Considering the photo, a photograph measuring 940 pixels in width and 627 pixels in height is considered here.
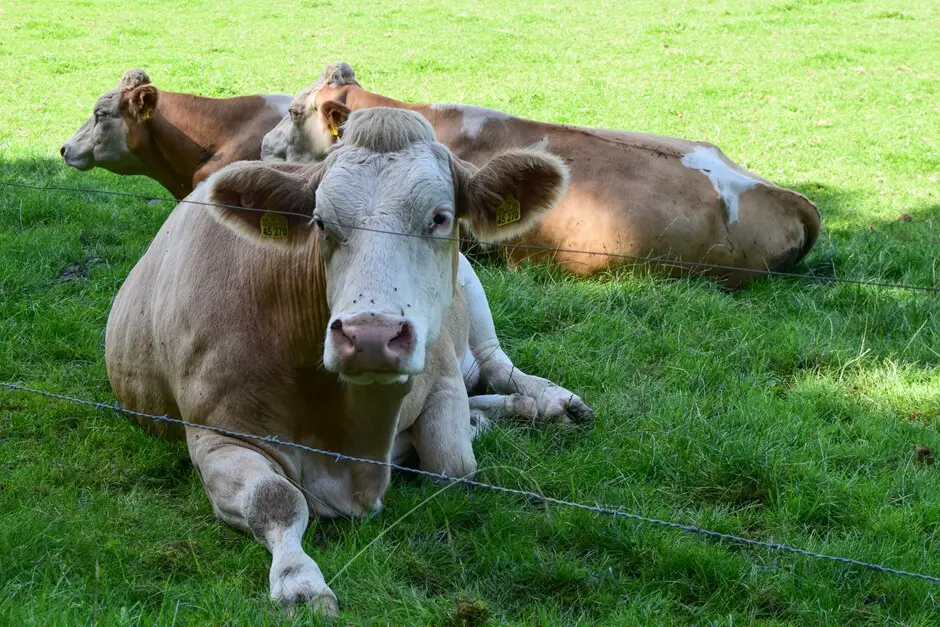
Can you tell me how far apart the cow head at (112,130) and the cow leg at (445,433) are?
242 inches

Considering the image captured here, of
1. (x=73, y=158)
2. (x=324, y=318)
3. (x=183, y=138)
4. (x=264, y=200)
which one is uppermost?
(x=264, y=200)

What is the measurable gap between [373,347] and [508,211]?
1014 millimetres

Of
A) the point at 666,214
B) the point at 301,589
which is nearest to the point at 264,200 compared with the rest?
the point at 301,589

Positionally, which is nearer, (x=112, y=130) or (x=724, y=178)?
(x=724, y=178)

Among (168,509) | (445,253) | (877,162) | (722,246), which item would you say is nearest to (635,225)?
(722,246)

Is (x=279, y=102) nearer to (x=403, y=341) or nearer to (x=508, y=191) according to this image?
(x=508, y=191)

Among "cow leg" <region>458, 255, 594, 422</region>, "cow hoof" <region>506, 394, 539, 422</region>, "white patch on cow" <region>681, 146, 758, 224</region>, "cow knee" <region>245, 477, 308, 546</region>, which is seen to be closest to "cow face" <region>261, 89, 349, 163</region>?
"white patch on cow" <region>681, 146, 758, 224</region>

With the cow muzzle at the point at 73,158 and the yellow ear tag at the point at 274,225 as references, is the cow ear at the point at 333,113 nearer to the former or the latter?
the cow muzzle at the point at 73,158

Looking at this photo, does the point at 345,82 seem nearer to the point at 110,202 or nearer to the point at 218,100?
the point at 218,100

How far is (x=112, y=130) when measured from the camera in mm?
9617

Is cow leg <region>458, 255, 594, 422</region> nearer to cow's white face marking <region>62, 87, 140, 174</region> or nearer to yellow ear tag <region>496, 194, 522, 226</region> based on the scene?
yellow ear tag <region>496, 194, 522, 226</region>

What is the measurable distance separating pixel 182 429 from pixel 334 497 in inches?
38.9

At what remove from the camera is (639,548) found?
A: 150 inches

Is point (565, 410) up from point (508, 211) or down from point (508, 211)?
down
